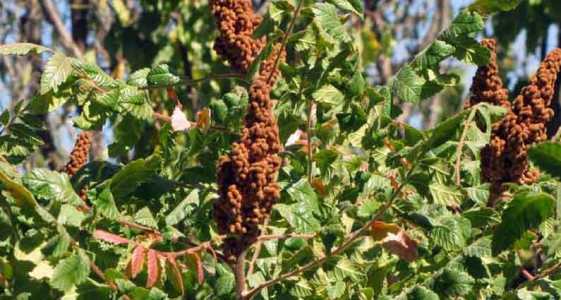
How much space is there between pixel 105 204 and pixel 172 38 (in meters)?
6.16

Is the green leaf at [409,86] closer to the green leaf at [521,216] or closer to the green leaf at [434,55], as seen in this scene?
the green leaf at [434,55]

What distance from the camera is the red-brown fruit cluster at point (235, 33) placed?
3709mm

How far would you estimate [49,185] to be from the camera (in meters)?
3.05

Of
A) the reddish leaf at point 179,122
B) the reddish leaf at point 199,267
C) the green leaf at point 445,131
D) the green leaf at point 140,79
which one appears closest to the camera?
the green leaf at point 445,131

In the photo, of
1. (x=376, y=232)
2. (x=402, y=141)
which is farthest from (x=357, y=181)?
(x=376, y=232)

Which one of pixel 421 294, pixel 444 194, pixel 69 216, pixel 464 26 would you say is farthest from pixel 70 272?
pixel 464 26

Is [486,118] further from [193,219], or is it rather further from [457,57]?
[193,219]

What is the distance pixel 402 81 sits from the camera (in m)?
3.50

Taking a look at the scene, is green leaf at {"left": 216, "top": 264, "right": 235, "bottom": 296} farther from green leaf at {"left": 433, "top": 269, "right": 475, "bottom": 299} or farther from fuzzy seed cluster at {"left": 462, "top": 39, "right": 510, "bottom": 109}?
fuzzy seed cluster at {"left": 462, "top": 39, "right": 510, "bottom": 109}

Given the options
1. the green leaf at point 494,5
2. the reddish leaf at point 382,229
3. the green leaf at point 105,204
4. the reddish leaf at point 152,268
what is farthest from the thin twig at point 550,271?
the green leaf at point 105,204

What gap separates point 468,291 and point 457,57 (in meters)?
0.66

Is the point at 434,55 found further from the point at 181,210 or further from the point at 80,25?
the point at 80,25

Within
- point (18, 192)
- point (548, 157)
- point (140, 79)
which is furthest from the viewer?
point (140, 79)

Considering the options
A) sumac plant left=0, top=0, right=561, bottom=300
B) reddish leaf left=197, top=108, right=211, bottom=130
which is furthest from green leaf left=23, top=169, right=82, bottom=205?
reddish leaf left=197, top=108, right=211, bottom=130
